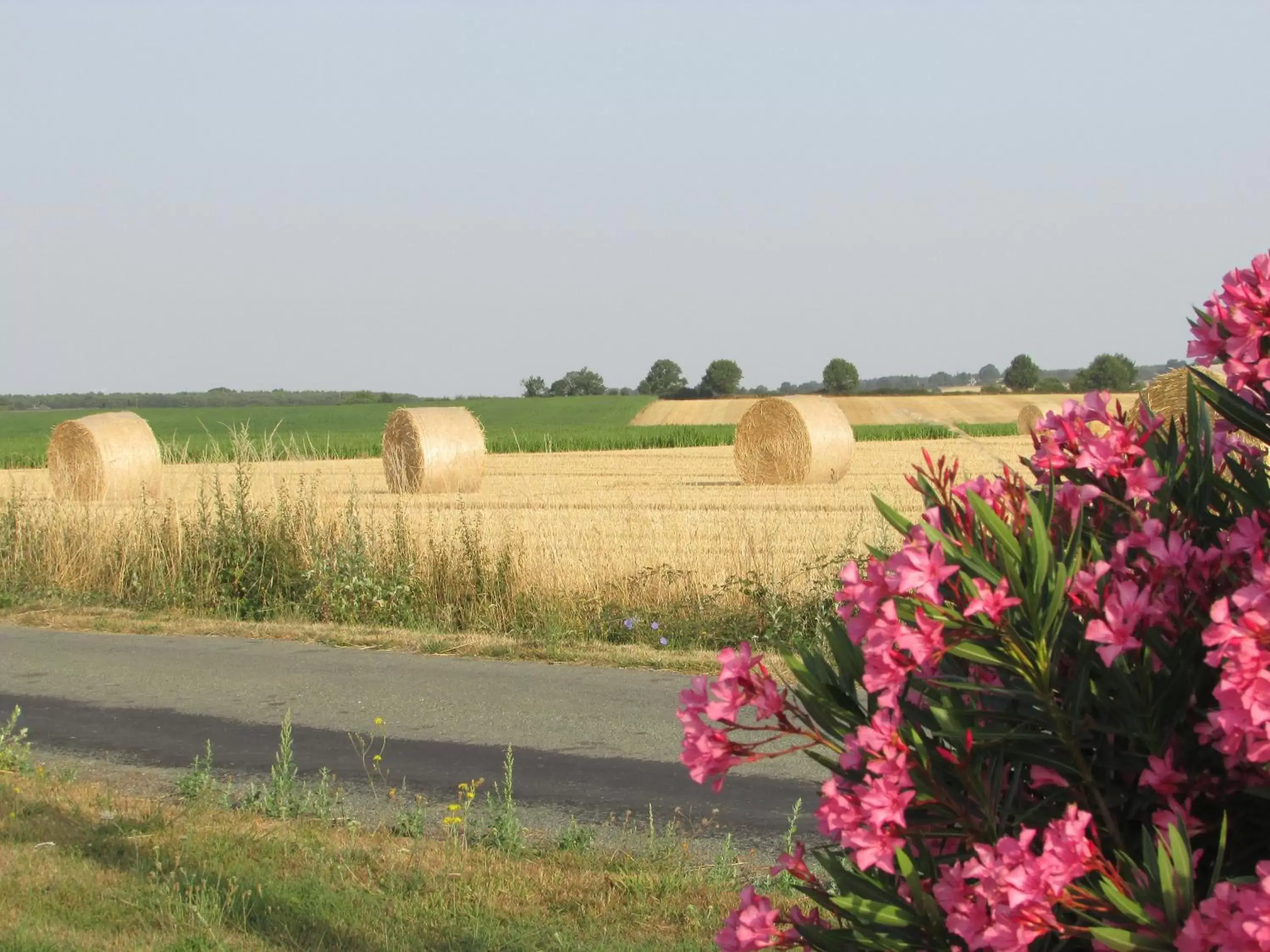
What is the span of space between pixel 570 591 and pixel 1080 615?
10.0 meters

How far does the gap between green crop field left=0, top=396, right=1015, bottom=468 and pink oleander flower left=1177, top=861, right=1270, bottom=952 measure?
2872cm

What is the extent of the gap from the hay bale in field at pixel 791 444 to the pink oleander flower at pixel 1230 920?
26.9 m

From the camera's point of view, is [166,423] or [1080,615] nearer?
[1080,615]

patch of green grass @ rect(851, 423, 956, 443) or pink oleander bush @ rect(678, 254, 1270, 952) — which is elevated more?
pink oleander bush @ rect(678, 254, 1270, 952)

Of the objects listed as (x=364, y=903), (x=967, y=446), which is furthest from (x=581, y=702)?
(x=967, y=446)

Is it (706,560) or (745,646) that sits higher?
(745,646)

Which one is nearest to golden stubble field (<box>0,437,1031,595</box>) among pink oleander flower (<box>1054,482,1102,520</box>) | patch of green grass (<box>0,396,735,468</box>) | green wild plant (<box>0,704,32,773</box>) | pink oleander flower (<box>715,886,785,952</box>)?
pink oleander flower (<box>1054,482,1102,520</box>)

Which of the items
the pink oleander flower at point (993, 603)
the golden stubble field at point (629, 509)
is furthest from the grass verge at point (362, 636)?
the pink oleander flower at point (993, 603)

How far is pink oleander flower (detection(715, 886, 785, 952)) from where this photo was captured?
7.65 ft

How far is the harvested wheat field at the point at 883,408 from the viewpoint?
59.6m

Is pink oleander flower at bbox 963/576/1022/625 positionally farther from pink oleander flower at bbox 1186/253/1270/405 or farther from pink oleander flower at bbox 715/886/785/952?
pink oleander flower at bbox 715/886/785/952

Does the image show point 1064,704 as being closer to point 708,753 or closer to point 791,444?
point 708,753

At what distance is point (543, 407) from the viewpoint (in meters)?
83.4

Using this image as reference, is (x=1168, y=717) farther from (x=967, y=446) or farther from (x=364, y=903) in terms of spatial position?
(x=967, y=446)
